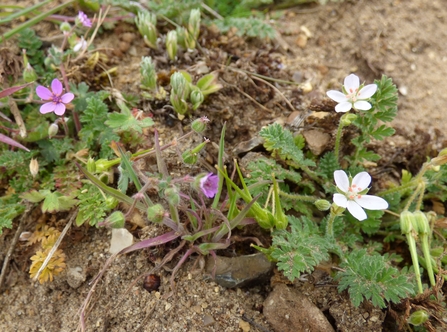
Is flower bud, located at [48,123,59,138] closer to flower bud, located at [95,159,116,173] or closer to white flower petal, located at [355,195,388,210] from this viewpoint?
flower bud, located at [95,159,116,173]

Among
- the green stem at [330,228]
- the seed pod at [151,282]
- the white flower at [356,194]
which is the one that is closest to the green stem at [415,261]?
the white flower at [356,194]

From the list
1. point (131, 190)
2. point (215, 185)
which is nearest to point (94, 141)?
point (131, 190)

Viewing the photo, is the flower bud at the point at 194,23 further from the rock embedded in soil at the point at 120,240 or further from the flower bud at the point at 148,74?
the rock embedded in soil at the point at 120,240

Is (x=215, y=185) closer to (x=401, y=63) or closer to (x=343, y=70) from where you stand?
(x=343, y=70)

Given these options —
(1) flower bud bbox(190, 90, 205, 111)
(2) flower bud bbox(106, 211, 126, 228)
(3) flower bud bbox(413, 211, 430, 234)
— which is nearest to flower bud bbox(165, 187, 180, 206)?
(2) flower bud bbox(106, 211, 126, 228)

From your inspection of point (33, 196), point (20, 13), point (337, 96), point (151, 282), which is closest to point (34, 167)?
point (33, 196)

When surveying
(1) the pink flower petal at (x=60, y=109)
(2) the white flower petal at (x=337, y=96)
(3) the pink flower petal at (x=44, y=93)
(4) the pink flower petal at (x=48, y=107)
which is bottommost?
(2) the white flower petal at (x=337, y=96)

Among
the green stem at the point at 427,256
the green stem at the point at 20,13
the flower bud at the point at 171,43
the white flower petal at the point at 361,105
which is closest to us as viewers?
the green stem at the point at 427,256
